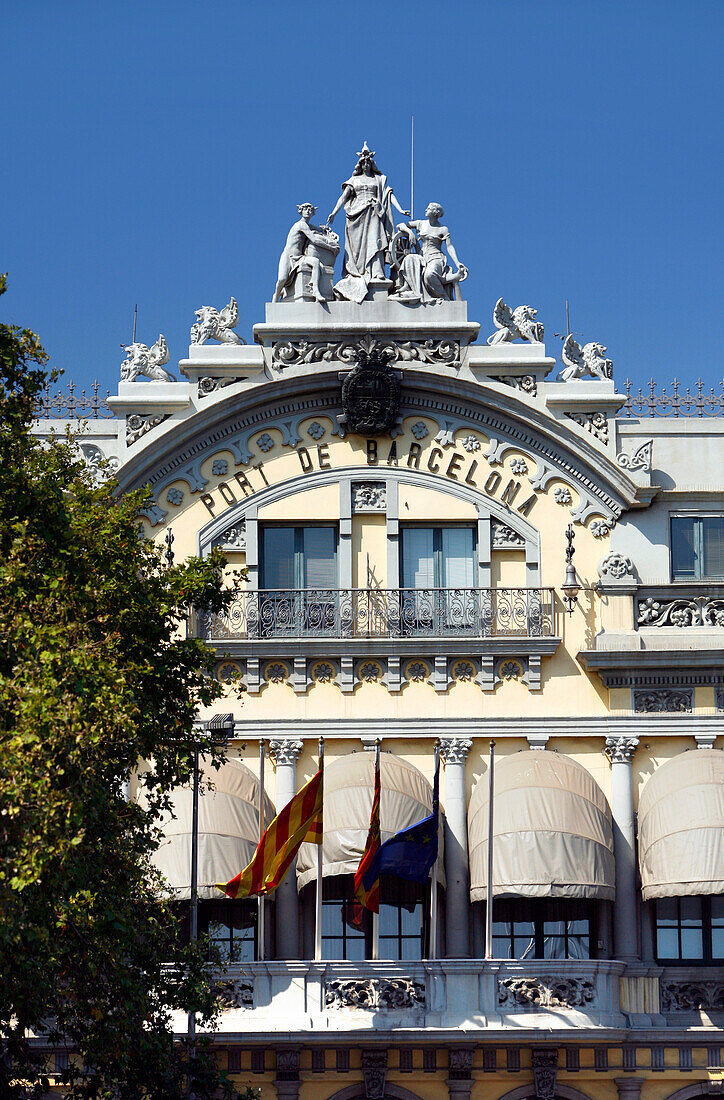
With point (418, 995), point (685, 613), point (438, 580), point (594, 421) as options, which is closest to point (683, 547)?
point (685, 613)

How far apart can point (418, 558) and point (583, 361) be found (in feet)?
17.5

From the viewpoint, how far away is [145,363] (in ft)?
131

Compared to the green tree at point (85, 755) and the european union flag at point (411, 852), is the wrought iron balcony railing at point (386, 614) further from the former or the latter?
the green tree at point (85, 755)

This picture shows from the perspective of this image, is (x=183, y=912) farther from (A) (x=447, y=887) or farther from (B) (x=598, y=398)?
(B) (x=598, y=398)

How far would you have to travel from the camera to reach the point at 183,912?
123ft

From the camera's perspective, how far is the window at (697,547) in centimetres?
3947

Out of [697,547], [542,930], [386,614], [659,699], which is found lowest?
[542,930]

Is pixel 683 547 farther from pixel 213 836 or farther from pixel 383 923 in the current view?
pixel 213 836

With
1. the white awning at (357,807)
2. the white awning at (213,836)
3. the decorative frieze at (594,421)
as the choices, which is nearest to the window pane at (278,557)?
the white awning at (357,807)

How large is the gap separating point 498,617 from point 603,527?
114 inches

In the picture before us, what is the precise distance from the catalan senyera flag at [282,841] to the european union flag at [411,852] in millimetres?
1282

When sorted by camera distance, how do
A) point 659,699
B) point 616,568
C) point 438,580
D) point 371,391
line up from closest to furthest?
point 659,699, point 616,568, point 371,391, point 438,580

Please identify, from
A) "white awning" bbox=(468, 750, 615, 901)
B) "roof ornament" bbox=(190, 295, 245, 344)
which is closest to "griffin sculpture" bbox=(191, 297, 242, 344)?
"roof ornament" bbox=(190, 295, 245, 344)

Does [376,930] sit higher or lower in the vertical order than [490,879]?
lower
